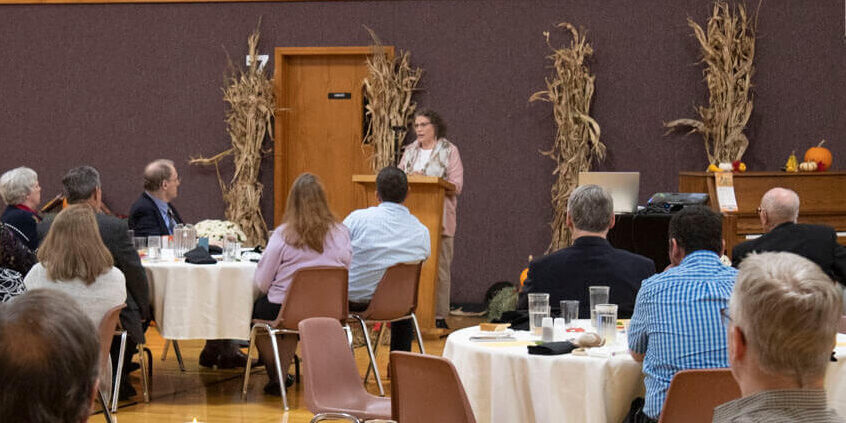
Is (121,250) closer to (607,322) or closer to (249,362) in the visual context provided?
(249,362)

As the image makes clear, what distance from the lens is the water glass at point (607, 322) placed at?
162 inches

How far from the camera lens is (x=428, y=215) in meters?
8.46

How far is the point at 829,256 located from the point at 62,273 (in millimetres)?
4248

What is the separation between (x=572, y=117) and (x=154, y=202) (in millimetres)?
4301

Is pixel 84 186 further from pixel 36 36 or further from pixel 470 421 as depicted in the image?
pixel 36 36

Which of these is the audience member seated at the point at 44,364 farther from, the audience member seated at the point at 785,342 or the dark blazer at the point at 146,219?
the dark blazer at the point at 146,219

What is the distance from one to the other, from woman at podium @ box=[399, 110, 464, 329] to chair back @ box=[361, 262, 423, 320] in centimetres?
225

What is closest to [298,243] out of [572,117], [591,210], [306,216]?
[306,216]

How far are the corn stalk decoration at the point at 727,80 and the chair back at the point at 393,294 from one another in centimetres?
420

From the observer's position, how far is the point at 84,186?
6387mm

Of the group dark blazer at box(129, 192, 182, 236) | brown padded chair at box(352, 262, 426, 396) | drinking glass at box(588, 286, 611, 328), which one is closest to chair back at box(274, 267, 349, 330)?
brown padded chair at box(352, 262, 426, 396)

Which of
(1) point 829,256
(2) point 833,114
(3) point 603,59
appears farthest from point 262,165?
(1) point 829,256

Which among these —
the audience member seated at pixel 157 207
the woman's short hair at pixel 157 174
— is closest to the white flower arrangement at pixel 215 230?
the audience member seated at pixel 157 207

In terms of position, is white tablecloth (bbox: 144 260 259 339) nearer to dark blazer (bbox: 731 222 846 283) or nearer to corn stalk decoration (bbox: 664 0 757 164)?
dark blazer (bbox: 731 222 846 283)
